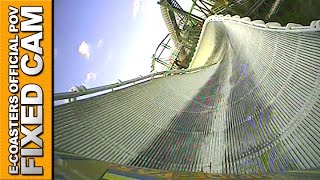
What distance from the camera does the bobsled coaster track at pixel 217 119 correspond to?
2936mm

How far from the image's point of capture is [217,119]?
13.4 feet

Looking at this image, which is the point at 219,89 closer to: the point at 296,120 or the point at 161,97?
the point at 161,97

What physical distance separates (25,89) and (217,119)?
225cm

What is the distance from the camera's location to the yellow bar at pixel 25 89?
88.0 inches

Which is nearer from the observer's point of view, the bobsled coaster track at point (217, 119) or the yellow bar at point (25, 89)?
the yellow bar at point (25, 89)

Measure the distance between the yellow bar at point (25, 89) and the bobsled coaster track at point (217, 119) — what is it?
149mm

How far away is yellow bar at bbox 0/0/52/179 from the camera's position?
2.24m

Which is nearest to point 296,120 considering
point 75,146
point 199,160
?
point 199,160

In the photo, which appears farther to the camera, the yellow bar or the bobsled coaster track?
the bobsled coaster track

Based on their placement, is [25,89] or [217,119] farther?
[217,119]

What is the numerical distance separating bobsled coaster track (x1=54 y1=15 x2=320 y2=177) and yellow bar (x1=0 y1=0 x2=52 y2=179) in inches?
5.9

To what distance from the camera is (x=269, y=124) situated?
3.58 metres

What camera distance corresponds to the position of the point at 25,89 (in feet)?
7.67

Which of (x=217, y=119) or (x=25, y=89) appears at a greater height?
(x=25, y=89)
